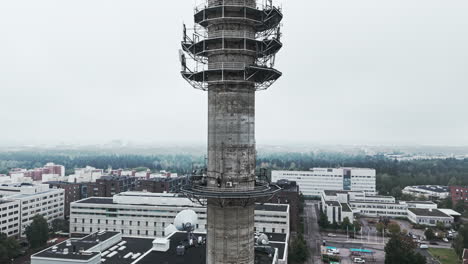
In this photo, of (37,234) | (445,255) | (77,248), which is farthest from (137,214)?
(445,255)

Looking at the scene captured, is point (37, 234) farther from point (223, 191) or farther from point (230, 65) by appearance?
point (230, 65)

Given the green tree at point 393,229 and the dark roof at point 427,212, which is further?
the dark roof at point 427,212

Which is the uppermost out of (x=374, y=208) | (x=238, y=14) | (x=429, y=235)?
(x=238, y=14)

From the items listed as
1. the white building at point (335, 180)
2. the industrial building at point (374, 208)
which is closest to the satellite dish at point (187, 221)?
the industrial building at point (374, 208)

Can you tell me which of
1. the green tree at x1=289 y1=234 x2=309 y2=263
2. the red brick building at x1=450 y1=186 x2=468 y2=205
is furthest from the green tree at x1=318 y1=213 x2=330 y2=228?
the red brick building at x1=450 y1=186 x2=468 y2=205

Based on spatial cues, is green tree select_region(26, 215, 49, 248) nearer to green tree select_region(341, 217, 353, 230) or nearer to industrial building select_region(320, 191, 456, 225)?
industrial building select_region(320, 191, 456, 225)

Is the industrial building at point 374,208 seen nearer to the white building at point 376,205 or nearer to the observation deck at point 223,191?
the white building at point 376,205

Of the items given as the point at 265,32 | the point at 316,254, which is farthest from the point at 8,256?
the point at 265,32

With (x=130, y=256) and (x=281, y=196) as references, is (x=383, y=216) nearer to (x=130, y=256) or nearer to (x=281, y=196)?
(x=281, y=196)
